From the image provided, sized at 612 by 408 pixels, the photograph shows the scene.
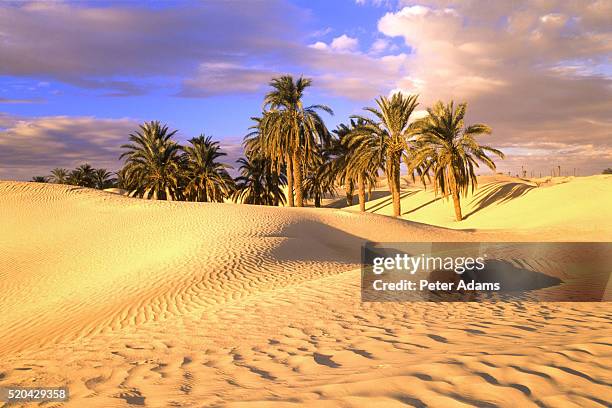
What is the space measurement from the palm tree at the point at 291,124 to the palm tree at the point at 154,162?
1006 cm

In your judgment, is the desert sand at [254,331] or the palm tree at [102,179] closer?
the desert sand at [254,331]

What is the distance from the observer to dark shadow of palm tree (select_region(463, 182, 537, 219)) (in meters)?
34.8

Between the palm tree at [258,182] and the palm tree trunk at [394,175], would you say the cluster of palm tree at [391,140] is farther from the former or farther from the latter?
the palm tree at [258,182]

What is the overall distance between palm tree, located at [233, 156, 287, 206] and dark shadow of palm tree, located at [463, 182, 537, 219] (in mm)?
19538

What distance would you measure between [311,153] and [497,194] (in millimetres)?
18460

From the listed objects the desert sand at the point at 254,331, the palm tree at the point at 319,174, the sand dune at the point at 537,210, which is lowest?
the desert sand at the point at 254,331

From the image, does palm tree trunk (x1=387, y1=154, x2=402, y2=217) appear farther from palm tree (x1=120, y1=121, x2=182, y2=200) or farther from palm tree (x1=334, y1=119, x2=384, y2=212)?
palm tree (x1=120, y1=121, x2=182, y2=200)

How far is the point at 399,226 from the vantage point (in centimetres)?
2342

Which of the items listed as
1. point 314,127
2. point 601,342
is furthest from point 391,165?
point 601,342

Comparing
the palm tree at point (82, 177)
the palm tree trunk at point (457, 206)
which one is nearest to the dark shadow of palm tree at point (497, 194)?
the palm tree trunk at point (457, 206)

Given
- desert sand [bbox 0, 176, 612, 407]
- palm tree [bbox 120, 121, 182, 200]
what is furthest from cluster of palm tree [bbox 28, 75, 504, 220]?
desert sand [bbox 0, 176, 612, 407]

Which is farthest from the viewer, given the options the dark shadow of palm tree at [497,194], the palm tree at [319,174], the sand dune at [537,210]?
the palm tree at [319,174]

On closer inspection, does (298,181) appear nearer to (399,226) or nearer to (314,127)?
(314,127)

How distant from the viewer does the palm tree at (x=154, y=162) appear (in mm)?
35188
